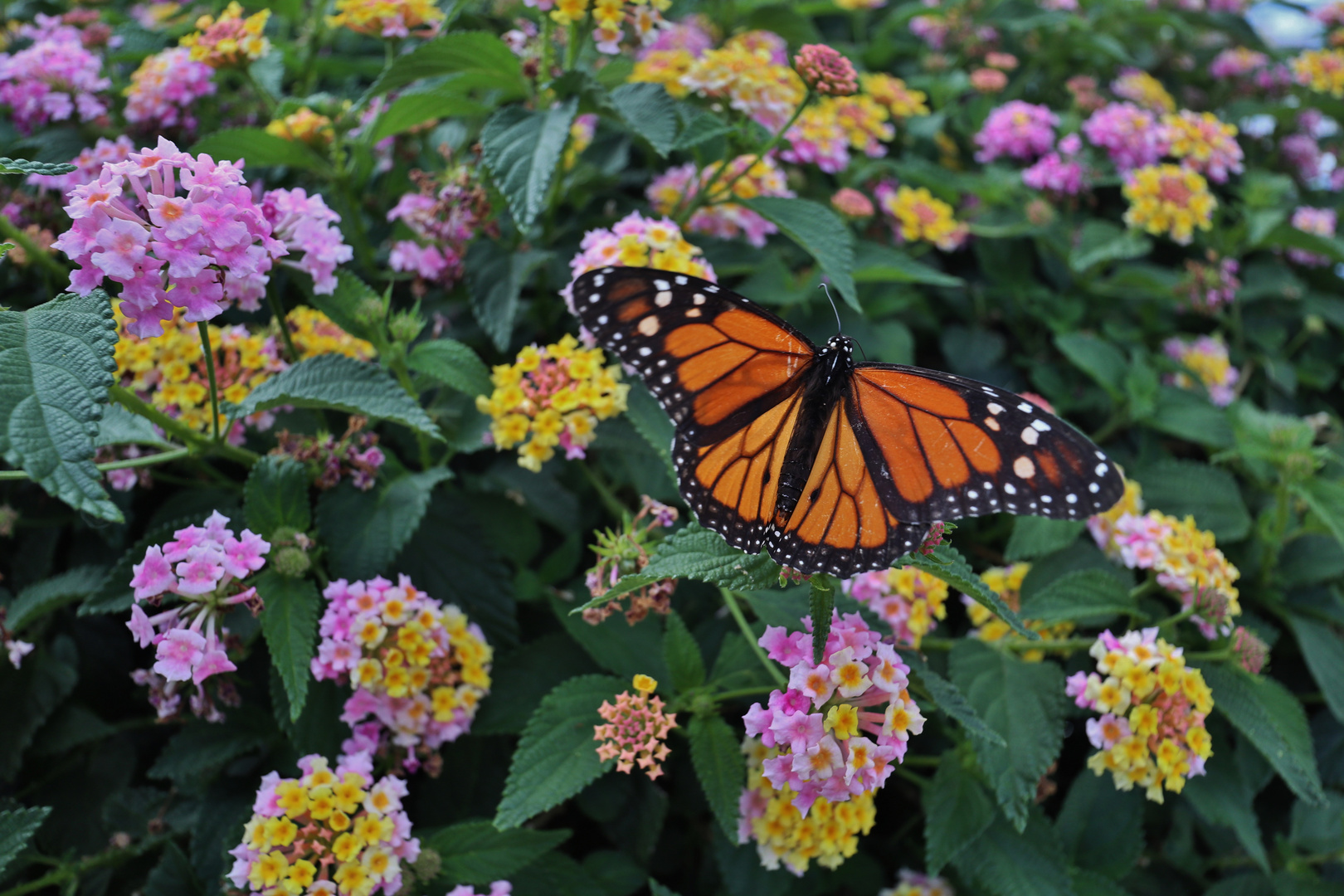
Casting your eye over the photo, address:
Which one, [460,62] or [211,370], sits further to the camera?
[460,62]

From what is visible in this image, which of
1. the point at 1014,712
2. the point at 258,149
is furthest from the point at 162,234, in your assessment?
the point at 1014,712

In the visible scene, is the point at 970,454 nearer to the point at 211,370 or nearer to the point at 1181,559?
the point at 1181,559

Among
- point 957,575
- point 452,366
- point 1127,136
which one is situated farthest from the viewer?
point 1127,136

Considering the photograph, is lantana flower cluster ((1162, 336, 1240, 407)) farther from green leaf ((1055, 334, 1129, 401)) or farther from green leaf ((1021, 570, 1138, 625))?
green leaf ((1021, 570, 1138, 625))

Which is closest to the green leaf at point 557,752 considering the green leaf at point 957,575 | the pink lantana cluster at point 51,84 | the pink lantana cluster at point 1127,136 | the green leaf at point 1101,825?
the green leaf at point 957,575

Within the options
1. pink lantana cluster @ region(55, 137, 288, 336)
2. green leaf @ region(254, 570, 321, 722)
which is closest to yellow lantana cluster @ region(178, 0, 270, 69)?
pink lantana cluster @ region(55, 137, 288, 336)

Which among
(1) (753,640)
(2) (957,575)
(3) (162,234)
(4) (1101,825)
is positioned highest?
(3) (162,234)

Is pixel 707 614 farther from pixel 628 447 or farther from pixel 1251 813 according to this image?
pixel 1251 813
